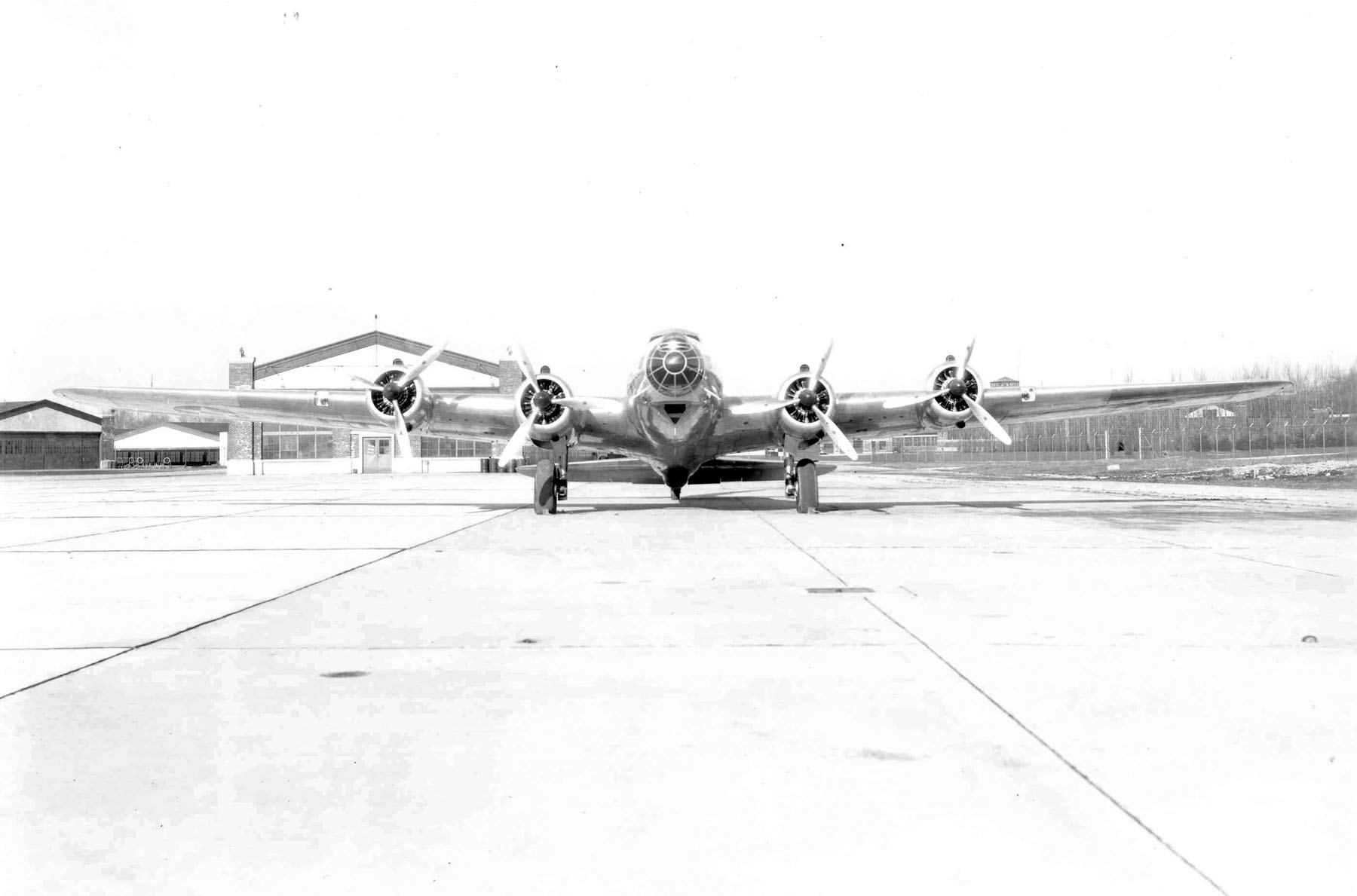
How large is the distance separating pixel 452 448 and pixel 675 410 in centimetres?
5484

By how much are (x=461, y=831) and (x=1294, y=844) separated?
324cm

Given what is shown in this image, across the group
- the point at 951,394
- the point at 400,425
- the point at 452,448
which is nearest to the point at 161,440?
the point at 452,448

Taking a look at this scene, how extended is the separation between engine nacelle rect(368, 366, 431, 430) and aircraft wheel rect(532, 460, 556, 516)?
351 centimetres

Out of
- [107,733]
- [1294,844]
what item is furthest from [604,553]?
[1294,844]

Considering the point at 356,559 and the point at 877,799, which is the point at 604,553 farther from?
the point at 877,799

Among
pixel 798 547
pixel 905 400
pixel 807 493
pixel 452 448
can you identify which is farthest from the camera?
→ pixel 452 448

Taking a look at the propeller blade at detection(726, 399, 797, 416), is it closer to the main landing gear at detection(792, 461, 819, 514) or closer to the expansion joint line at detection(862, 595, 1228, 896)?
the main landing gear at detection(792, 461, 819, 514)

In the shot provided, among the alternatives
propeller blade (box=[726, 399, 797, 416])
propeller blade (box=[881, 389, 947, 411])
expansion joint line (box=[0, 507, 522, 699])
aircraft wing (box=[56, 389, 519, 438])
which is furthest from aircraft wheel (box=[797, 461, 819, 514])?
expansion joint line (box=[0, 507, 522, 699])

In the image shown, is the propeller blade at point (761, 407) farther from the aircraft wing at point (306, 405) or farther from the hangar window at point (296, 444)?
the hangar window at point (296, 444)

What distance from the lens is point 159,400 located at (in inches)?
1057

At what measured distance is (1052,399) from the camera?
88.8 ft

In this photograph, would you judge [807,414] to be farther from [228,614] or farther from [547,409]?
[228,614]

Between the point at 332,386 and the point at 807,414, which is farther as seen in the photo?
the point at 332,386

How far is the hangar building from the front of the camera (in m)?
69.8
